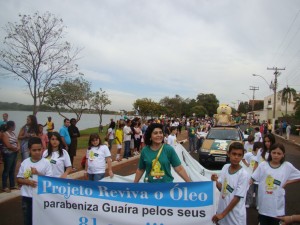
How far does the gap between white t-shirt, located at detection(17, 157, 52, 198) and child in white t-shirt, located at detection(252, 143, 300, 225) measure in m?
2.88

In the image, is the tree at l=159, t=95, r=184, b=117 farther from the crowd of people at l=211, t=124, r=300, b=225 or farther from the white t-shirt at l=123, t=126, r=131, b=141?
the crowd of people at l=211, t=124, r=300, b=225

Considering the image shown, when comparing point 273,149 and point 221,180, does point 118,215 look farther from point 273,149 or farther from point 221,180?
point 273,149

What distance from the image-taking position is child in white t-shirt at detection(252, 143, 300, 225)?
4.23 meters

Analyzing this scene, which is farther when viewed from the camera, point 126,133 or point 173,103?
point 173,103

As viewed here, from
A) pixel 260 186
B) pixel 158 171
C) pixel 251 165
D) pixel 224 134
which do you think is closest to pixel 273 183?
A: pixel 260 186

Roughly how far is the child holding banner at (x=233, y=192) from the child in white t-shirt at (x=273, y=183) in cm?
55

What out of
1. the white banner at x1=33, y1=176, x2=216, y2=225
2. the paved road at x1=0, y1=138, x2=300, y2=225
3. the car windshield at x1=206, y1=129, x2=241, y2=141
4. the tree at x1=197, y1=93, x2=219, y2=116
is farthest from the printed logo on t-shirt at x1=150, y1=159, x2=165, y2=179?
the tree at x1=197, y1=93, x2=219, y2=116

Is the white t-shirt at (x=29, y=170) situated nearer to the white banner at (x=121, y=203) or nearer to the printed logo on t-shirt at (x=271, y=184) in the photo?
the white banner at (x=121, y=203)

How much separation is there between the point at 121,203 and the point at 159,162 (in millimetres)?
701

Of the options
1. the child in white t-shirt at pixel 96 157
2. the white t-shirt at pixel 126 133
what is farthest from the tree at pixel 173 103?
the child in white t-shirt at pixel 96 157

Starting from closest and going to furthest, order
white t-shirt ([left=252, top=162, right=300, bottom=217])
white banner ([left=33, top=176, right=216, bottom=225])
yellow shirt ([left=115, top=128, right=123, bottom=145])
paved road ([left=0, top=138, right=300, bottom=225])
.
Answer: white banner ([left=33, top=176, right=216, bottom=225])
white t-shirt ([left=252, top=162, right=300, bottom=217])
paved road ([left=0, top=138, right=300, bottom=225])
yellow shirt ([left=115, top=128, right=123, bottom=145])

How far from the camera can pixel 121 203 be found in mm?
4090

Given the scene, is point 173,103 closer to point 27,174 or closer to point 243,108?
point 243,108

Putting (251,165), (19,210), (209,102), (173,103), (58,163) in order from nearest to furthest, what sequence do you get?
(58,163)
(19,210)
(251,165)
(173,103)
(209,102)
